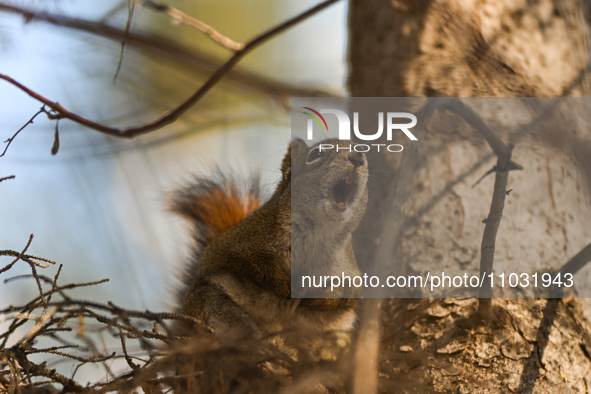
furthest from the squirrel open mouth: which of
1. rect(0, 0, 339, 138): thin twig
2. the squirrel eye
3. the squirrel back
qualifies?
the squirrel back

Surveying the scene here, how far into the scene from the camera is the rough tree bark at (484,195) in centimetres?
136

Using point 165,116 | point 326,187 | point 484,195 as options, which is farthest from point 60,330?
point 484,195

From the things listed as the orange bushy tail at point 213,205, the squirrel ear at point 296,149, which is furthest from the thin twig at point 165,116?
the orange bushy tail at point 213,205

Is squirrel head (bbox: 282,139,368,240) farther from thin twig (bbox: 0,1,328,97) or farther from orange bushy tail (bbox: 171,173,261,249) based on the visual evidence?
orange bushy tail (bbox: 171,173,261,249)

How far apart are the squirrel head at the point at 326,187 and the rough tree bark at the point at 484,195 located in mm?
150

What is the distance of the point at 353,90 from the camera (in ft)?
6.92

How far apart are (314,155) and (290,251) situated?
1.23 ft

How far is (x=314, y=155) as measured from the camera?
167cm

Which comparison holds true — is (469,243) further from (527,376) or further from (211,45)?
(211,45)

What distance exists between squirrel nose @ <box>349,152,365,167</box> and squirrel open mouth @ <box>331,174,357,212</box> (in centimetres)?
5

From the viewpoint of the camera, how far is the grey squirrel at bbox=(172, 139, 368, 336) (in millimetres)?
1561

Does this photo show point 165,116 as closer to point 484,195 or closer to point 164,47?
point 164,47


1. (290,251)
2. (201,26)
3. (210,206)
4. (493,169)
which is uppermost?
(201,26)

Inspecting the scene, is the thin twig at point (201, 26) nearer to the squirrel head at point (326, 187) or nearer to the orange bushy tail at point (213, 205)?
the squirrel head at point (326, 187)
